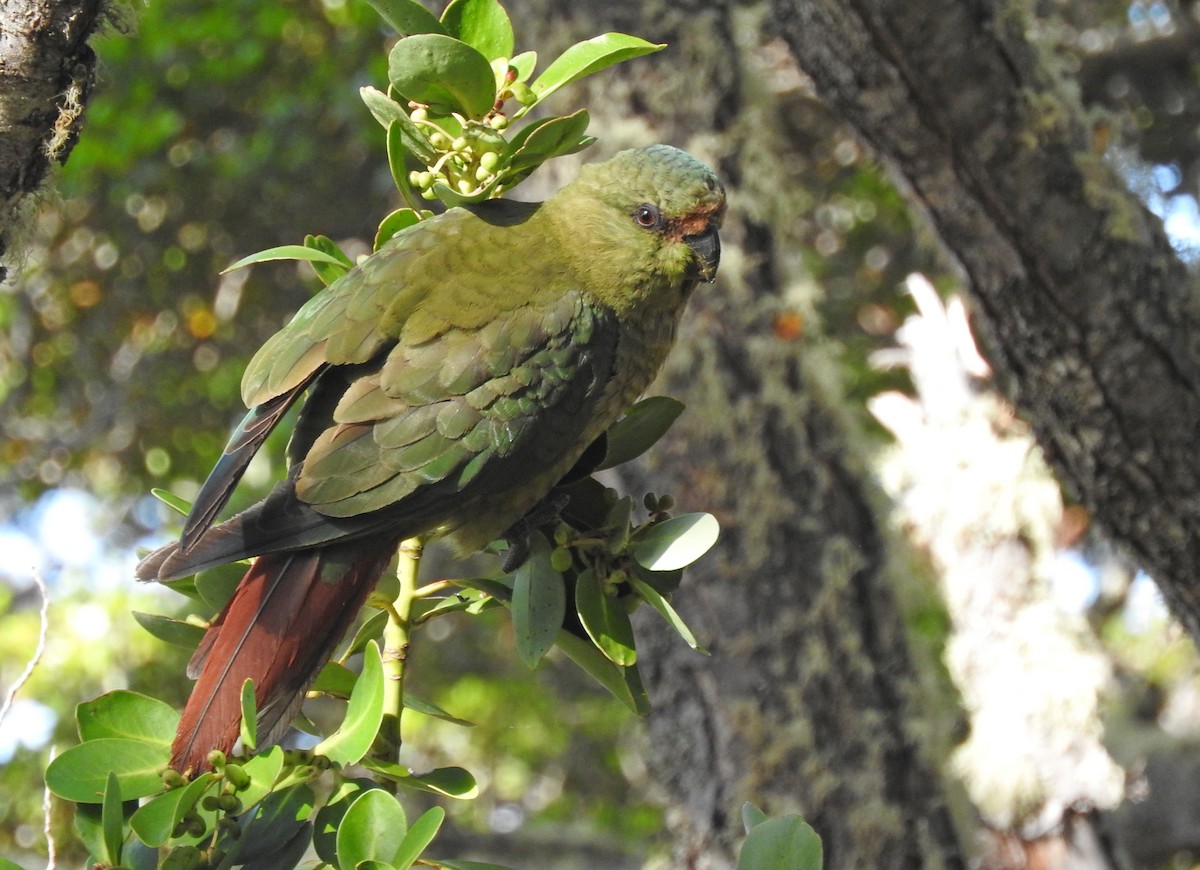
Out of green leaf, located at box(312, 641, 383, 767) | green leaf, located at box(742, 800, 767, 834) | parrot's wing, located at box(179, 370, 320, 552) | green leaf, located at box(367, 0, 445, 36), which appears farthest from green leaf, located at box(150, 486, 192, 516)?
green leaf, located at box(742, 800, 767, 834)

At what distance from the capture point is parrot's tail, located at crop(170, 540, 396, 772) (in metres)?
1.16

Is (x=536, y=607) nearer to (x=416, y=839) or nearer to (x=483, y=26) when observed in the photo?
(x=416, y=839)

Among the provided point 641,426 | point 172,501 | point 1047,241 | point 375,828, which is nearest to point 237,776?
point 375,828

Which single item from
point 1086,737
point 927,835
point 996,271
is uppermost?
point 996,271

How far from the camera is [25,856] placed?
4.73 m

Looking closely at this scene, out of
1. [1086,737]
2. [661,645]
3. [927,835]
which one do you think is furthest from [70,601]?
[1086,737]

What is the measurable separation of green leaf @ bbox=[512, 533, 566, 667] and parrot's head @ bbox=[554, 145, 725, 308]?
0.53 meters

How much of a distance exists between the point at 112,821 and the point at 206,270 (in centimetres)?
418

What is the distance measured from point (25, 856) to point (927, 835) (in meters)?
3.53

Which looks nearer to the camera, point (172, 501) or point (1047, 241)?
point (172, 501)

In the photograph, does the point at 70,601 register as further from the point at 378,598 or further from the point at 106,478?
the point at 378,598

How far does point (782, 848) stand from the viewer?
1.05 m

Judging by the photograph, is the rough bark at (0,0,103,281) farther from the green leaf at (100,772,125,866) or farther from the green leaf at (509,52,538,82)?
the green leaf at (100,772,125,866)

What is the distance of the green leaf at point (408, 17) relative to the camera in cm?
122
